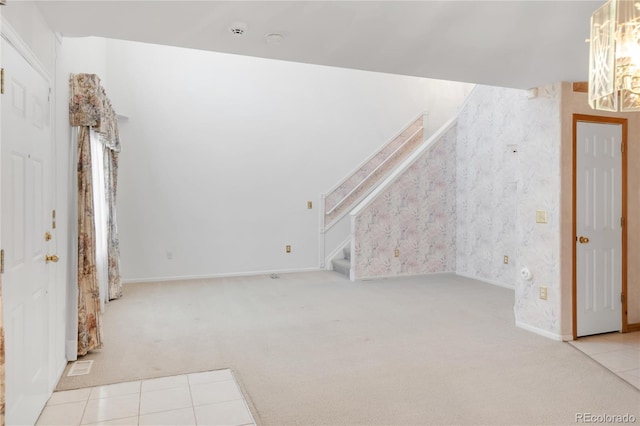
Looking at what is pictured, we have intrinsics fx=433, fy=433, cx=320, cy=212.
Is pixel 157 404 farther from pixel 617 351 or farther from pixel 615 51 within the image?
pixel 617 351

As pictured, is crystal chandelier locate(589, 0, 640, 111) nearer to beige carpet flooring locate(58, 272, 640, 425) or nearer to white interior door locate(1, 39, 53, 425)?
beige carpet flooring locate(58, 272, 640, 425)

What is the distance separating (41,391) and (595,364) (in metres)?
3.92

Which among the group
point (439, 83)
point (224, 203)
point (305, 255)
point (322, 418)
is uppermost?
point (439, 83)

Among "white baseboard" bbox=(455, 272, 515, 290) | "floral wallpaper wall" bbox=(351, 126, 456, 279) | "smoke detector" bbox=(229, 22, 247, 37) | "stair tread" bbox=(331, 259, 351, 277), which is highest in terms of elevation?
"smoke detector" bbox=(229, 22, 247, 37)

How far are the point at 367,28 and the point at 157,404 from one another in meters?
2.75

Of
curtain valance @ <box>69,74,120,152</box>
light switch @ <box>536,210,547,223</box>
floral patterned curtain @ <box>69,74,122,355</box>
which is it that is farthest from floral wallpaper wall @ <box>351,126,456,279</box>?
curtain valance @ <box>69,74,120,152</box>

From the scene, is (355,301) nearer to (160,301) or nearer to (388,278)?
(388,278)

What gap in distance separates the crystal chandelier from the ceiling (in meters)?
0.79

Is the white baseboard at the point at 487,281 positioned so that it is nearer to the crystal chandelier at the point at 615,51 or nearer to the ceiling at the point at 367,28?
the ceiling at the point at 367,28

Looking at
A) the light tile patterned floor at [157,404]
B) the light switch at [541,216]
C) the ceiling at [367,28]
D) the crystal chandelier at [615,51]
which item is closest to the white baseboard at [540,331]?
the light switch at [541,216]

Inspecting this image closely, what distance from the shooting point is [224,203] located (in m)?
7.04

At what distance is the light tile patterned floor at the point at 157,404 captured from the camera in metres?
2.55

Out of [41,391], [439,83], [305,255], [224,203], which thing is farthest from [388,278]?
[41,391]

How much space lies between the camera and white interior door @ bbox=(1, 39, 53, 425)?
2051mm
